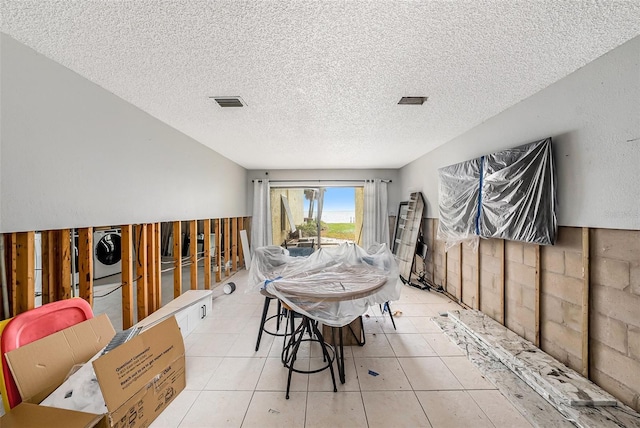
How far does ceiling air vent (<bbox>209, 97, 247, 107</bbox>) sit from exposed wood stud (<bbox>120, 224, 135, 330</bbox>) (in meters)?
1.46

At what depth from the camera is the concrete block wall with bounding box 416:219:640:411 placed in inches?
57.2

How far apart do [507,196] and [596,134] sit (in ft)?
2.27

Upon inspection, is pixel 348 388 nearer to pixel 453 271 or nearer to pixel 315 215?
pixel 453 271

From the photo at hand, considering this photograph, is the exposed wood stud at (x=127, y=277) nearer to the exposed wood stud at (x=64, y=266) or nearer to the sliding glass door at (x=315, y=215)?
the exposed wood stud at (x=64, y=266)

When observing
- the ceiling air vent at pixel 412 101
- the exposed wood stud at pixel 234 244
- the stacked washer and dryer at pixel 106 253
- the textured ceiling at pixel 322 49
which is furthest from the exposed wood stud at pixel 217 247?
the ceiling air vent at pixel 412 101

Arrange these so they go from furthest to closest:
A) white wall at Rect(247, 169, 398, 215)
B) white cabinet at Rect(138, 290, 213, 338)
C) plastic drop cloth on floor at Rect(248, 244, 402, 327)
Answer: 1. white wall at Rect(247, 169, 398, 215)
2. white cabinet at Rect(138, 290, 213, 338)
3. plastic drop cloth on floor at Rect(248, 244, 402, 327)

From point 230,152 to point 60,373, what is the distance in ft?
10.8

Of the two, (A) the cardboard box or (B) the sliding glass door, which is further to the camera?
(B) the sliding glass door

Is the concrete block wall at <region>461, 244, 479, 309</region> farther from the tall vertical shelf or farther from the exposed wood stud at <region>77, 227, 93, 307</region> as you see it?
the exposed wood stud at <region>77, 227, 93, 307</region>

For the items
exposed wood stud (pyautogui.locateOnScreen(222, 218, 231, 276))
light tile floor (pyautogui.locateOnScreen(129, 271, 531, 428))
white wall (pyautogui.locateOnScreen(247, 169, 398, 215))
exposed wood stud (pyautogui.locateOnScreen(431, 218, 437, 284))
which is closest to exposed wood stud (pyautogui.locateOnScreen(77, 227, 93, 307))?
light tile floor (pyautogui.locateOnScreen(129, 271, 531, 428))

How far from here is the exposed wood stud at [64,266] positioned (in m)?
1.71

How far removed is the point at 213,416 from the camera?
1.55 m

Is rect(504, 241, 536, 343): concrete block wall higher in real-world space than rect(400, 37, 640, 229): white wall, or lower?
lower

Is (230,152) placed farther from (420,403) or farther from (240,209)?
(420,403)
